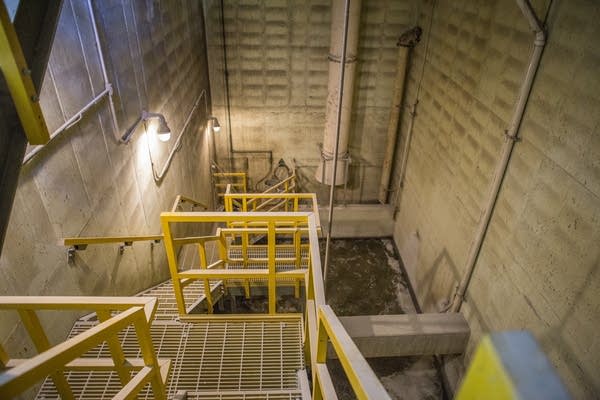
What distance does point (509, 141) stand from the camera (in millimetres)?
4562

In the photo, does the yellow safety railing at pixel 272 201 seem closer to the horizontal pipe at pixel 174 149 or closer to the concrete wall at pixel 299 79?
the concrete wall at pixel 299 79

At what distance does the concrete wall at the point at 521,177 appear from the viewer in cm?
347

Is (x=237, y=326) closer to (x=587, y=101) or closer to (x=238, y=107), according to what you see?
(x=587, y=101)

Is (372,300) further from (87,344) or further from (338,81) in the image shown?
(87,344)

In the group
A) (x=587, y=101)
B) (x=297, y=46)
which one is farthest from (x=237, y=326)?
(x=297, y=46)

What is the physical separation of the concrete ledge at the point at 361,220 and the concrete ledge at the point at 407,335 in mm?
4279

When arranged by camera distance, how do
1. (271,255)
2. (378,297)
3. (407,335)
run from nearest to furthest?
(271,255), (407,335), (378,297)

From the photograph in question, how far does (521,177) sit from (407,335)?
2.66 m

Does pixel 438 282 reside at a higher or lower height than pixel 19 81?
lower

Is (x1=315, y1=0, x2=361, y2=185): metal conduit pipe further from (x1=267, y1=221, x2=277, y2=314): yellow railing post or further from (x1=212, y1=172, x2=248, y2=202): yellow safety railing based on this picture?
(x1=267, y1=221, x2=277, y2=314): yellow railing post

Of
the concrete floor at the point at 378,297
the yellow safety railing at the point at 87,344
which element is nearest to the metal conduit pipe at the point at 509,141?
the concrete floor at the point at 378,297

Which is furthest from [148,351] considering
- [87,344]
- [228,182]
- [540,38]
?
[228,182]

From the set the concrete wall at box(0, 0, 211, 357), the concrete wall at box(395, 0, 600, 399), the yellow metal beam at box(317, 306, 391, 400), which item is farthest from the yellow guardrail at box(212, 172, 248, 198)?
the yellow metal beam at box(317, 306, 391, 400)

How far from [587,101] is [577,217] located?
110 cm
